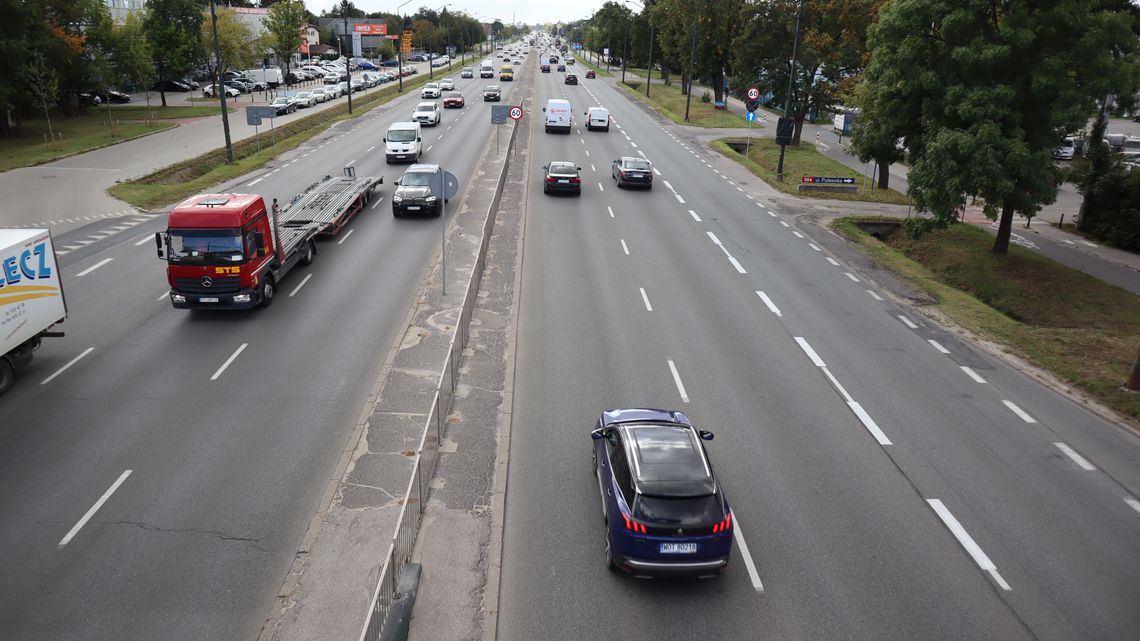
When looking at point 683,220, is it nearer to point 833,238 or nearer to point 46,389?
point 833,238

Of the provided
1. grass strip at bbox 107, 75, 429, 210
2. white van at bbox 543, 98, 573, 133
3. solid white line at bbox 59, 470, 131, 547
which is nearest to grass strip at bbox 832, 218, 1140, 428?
solid white line at bbox 59, 470, 131, 547

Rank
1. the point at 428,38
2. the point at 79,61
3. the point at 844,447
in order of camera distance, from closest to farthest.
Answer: the point at 844,447
the point at 79,61
the point at 428,38

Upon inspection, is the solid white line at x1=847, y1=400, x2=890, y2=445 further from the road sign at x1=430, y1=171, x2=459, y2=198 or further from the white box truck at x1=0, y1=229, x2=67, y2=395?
the white box truck at x1=0, y1=229, x2=67, y2=395

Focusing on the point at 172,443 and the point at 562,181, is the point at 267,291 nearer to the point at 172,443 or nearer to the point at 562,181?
the point at 172,443

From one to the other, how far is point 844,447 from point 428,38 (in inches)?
5764

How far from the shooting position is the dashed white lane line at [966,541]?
1019 cm

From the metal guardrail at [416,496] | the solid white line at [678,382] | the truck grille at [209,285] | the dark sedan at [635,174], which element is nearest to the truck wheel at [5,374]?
the truck grille at [209,285]

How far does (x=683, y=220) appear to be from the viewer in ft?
98.7

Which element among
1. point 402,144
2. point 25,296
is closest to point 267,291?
point 25,296

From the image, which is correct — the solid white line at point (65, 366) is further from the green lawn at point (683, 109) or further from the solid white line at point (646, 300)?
the green lawn at point (683, 109)

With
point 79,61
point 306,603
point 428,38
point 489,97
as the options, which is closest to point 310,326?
point 306,603

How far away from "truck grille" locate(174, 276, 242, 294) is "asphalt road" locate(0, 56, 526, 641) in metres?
0.89

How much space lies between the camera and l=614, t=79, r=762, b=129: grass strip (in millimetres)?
62781

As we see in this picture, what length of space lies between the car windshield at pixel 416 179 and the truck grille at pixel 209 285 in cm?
1196
